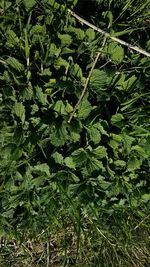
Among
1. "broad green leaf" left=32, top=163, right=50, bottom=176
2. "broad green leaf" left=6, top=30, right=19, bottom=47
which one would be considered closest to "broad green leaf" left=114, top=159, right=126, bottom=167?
"broad green leaf" left=32, top=163, right=50, bottom=176

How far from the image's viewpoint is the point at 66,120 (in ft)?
6.40

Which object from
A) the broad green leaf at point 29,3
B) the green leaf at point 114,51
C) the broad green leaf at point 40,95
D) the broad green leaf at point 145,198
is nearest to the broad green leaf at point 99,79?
the green leaf at point 114,51

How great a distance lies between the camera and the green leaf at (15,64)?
77.2 inches

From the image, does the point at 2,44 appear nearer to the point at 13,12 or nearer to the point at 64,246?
the point at 13,12

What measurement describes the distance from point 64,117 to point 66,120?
16 mm

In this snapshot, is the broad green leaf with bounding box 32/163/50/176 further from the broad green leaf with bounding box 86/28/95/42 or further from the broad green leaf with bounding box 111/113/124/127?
the broad green leaf with bounding box 86/28/95/42

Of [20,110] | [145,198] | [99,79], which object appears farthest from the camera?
[145,198]

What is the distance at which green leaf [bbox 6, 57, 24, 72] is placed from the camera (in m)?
1.96

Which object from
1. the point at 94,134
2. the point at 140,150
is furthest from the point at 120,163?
the point at 94,134

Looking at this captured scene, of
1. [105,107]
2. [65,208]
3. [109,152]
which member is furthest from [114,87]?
[65,208]

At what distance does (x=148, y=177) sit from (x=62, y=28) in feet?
2.72

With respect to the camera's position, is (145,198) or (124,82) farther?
(145,198)

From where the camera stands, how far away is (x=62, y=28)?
2.05 meters

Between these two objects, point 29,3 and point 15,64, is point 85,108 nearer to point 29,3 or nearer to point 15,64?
point 15,64
